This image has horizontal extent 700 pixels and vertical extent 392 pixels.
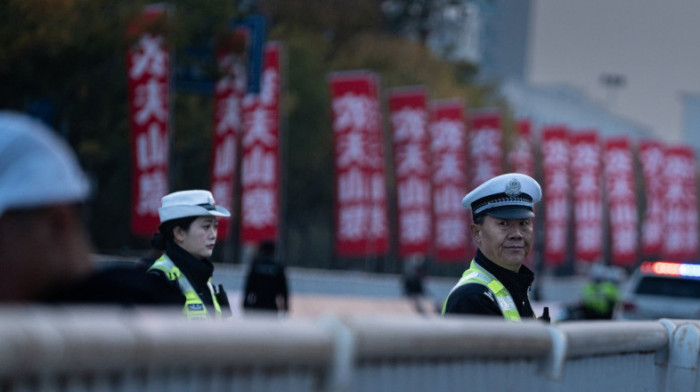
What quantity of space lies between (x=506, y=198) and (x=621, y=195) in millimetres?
55506

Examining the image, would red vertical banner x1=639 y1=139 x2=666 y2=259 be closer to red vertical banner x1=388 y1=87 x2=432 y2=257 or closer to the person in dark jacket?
red vertical banner x1=388 y1=87 x2=432 y2=257

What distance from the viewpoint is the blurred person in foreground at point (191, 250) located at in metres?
6.69

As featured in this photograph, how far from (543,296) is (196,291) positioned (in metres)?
50.9

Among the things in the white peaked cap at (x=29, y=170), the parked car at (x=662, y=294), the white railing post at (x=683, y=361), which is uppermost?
the white peaked cap at (x=29, y=170)

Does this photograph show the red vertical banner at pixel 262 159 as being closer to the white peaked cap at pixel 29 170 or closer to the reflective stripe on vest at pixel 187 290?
the reflective stripe on vest at pixel 187 290

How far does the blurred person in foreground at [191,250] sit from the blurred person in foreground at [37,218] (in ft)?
11.9

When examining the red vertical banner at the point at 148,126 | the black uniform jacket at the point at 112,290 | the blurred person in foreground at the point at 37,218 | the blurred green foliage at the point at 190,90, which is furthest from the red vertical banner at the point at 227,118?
the blurred person in foreground at the point at 37,218

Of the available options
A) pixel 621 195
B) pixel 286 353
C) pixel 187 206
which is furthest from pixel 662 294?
pixel 621 195

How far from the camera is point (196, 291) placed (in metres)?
6.73

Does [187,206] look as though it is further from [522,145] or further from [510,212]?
[522,145]

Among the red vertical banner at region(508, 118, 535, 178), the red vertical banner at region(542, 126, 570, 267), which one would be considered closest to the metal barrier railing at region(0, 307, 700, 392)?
the red vertical banner at region(508, 118, 535, 178)

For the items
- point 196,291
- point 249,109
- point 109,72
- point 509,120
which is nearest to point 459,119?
point 249,109

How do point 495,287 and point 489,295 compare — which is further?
point 495,287

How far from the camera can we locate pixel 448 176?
44750mm
